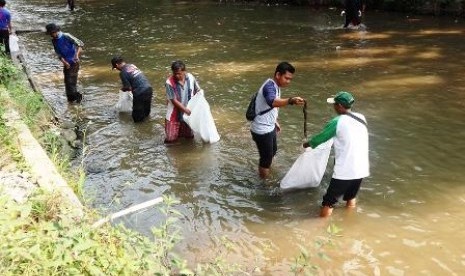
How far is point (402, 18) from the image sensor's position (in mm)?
17922

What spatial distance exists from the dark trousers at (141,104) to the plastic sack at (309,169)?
3.58m

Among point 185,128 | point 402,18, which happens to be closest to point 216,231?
point 185,128

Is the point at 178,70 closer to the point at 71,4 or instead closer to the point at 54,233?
the point at 54,233

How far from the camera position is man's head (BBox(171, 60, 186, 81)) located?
7.14 meters

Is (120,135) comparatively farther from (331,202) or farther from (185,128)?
(331,202)

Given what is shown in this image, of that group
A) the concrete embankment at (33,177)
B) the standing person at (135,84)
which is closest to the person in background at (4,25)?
the standing person at (135,84)

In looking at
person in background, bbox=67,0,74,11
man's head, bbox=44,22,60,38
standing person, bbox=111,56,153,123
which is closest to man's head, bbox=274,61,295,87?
standing person, bbox=111,56,153,123

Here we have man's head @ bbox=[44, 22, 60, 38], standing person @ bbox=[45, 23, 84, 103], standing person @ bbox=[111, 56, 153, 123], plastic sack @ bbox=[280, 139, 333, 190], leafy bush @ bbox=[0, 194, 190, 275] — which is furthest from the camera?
standing person @ bbox=[45, 23, 84, 103]

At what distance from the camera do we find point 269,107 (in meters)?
5.86

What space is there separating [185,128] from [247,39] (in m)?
8.35

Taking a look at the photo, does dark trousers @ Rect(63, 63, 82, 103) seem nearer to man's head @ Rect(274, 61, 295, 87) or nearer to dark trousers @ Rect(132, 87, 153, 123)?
dark trousers @ Rect(132, 87, 153, 123)

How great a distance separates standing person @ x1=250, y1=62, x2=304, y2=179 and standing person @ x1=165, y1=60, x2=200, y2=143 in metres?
1.76

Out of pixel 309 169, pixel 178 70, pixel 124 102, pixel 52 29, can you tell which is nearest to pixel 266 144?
pixel 309 169

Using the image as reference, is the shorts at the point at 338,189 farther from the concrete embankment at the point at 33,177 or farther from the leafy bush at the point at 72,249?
the concrete embankment at the point at 33,177
